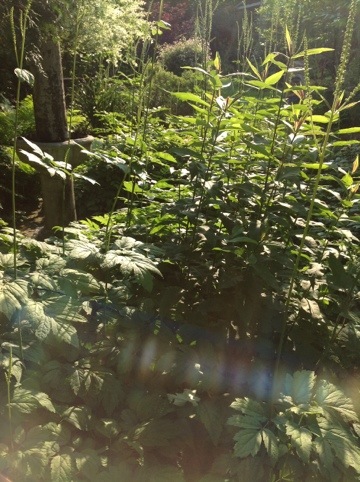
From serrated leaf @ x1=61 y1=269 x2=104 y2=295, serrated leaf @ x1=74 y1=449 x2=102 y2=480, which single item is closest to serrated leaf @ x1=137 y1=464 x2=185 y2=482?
serrated leaf @ x1=74 y1=449 x2=102 y2=480

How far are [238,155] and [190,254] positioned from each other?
2.07 feet

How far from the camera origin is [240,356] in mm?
1979

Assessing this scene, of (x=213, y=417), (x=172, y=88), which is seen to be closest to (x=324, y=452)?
(x=213, y=417)

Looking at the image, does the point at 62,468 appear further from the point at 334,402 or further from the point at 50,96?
the point at 50,96

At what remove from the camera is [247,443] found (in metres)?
1.35

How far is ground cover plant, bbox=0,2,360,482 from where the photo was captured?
1439mm

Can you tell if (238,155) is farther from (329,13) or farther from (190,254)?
(329,13)

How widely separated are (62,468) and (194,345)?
646mm

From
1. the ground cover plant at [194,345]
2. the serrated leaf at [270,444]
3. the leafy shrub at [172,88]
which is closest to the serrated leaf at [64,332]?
the ground cover plant at [194,345]

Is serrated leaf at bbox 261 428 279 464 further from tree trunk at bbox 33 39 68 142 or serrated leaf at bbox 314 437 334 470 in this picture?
tree trunk at bbox 33 39 68 142

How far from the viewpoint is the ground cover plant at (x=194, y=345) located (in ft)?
4.72

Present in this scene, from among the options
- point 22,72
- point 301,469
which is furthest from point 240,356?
point 22,72

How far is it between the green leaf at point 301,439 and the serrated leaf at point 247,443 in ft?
0.28

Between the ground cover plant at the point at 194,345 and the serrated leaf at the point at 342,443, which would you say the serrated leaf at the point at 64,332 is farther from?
the serrated leaf at the point at 342,443
